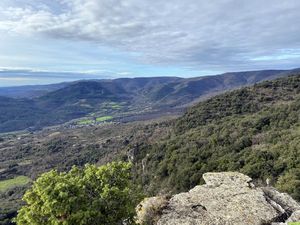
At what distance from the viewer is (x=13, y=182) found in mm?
151875

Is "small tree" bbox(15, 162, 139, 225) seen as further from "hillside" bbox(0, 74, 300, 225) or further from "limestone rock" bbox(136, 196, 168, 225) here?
"hillside" bbox(0, 74, 300, 225)

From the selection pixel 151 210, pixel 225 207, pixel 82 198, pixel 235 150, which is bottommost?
pixel 235 150

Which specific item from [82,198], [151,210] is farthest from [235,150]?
[82,198]

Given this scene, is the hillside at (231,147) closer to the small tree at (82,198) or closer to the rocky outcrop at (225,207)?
the rocky outcrop at (225,207)

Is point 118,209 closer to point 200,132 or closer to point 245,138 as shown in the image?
point 245,138

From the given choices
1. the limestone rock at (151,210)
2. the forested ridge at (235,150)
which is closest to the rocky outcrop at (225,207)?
the limestone rock at (151,210)

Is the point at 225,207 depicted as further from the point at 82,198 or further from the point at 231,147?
the point at 231,147

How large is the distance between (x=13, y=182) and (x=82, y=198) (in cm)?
14623

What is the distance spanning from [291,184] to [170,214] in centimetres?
2902

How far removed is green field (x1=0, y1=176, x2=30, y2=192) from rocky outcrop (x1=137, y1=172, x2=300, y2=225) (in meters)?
134

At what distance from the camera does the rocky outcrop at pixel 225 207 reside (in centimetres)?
2222

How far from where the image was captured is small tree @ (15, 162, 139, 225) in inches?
730

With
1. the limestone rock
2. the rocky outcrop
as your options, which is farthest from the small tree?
the rocky outcrop

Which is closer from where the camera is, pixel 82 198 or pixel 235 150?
pixel 82 198
